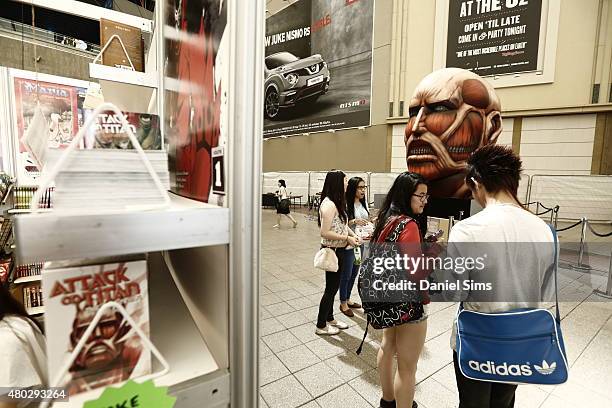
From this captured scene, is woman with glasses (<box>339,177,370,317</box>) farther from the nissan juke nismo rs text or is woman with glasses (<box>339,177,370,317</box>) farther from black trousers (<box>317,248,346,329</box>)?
the nissan juke nismo rs text

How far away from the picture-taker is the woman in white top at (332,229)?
2938 mm

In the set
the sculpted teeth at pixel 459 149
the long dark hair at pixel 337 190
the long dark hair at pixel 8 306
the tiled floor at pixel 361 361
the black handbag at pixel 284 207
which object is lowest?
the tiled floor at pixel 361 361

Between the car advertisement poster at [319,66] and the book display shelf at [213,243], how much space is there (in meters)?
8.96

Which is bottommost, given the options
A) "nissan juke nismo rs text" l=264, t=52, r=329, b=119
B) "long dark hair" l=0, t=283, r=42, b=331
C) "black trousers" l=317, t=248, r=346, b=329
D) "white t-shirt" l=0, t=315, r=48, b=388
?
"black trousers" l=317, t=248, r=346, b=329

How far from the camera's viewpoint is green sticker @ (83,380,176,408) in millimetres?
517

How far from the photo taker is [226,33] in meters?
0.62

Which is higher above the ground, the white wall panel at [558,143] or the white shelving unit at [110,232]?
the white wall panel at [558,143]

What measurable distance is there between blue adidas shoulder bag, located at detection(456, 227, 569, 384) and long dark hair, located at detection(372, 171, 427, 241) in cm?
68

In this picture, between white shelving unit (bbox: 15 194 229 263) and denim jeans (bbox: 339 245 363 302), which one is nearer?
white shelving unit (bbox: 15 194 229 263)

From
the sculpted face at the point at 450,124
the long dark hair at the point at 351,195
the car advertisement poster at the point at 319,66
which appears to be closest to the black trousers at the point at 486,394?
the sculpted face at the point at 450,124

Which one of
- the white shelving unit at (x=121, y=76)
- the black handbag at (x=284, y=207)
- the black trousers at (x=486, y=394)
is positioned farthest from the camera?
the black handbag at (x=284, y=207)

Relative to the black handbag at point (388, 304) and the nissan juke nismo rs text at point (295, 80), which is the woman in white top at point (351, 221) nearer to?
the black handbag at point (388, 304)

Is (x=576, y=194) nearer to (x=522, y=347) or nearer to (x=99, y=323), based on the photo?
(x=522, y=347)

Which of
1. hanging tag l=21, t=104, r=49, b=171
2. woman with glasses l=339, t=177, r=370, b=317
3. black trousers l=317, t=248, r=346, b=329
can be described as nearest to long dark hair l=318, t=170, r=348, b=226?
woman with glasses l=339, t=177, r=370, b=317
